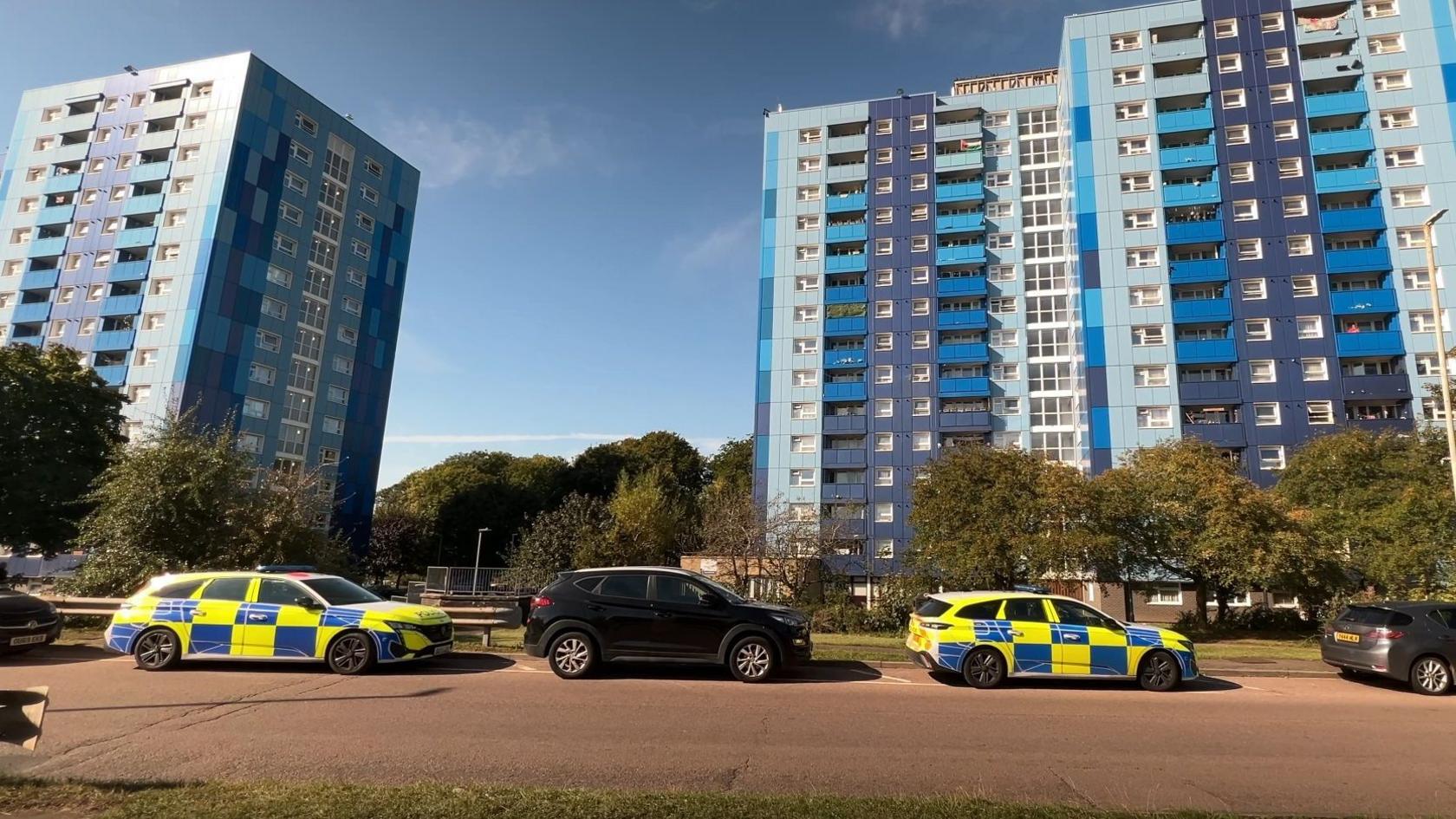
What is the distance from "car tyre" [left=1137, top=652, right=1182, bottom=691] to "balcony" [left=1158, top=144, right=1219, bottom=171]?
48.3 m

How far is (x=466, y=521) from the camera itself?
65.8 metres

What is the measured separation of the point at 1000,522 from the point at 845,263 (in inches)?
1413

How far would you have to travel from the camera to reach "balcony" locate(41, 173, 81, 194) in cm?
5641

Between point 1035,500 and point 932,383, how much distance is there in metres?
30.0

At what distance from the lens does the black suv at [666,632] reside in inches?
462

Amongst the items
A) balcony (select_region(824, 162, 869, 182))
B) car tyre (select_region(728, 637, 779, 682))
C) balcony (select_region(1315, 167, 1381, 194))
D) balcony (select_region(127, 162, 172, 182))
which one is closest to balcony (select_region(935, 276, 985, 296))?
balcony (select_region(824, 162, 869, 182))

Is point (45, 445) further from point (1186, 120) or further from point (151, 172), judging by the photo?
point (1186, 120)

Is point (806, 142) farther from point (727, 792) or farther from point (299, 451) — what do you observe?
point (727, 792)

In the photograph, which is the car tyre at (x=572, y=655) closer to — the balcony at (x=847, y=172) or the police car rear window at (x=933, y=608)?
the police car rear window at (x=933, y=608)

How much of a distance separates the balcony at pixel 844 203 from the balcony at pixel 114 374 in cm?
5159

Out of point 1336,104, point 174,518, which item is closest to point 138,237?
point 174,518

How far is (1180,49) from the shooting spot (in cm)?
5109

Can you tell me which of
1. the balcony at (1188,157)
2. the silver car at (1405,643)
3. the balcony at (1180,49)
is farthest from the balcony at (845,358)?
the silver car at (1405,643)

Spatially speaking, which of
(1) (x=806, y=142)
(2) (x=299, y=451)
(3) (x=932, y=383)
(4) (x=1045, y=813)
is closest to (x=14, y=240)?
(2) (x=299, y=451)
